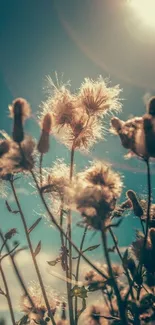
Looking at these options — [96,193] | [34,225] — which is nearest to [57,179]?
[34,225]

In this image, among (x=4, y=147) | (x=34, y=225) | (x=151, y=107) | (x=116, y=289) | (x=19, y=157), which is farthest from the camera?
(x=34, y=225)

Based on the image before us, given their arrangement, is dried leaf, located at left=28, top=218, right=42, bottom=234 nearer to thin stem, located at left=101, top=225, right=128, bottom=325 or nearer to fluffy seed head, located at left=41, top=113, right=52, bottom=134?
fluffy seed head, located at left=41, top=113, right=52, bottom=134

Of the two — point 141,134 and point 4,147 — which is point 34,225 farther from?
point 141,134

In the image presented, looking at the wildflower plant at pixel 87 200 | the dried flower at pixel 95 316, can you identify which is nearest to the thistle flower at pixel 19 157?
the wildflower plant at pixel 87 200

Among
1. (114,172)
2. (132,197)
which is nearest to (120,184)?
(114,172)

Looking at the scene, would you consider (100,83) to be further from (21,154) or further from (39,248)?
(39,248)

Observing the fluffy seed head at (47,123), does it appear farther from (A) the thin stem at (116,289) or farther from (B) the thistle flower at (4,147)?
(A) the thin stem at (116,289)
